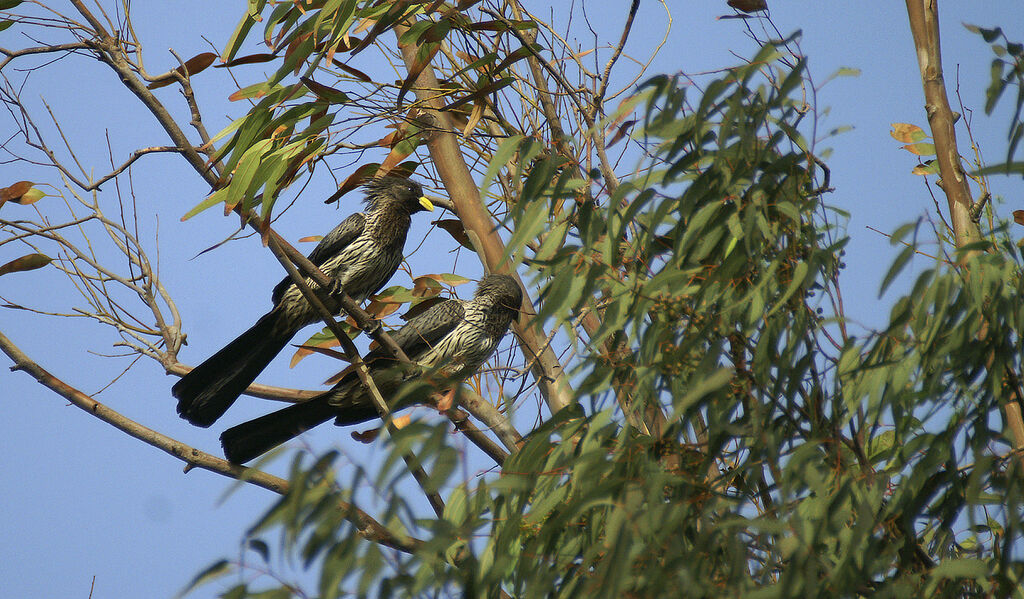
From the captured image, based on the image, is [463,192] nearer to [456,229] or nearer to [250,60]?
[456,229]

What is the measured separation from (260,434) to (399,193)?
138 centimetres

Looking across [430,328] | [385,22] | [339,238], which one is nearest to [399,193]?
[339,238]

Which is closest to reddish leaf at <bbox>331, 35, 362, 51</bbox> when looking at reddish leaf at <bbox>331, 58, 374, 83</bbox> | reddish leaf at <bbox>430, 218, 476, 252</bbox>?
reddish leaf at <bbox>331, 58, 374, 83</bbox>

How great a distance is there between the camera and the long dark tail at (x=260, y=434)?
312 cm

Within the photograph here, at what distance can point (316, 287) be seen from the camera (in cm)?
367

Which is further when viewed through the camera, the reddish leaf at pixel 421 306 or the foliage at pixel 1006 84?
the reddish leaf at pixel 421 306

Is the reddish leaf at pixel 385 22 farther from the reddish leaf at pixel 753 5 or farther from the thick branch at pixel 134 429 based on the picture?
the thick branch at pixel 134 429

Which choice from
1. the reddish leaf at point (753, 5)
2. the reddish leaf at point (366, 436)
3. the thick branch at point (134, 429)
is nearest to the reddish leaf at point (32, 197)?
the thick branch at point (134, 429)

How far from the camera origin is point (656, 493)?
159 centimetres

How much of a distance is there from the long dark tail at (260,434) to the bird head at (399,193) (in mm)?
1089

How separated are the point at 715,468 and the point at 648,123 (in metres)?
0.95

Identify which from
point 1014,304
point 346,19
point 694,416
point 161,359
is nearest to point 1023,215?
point 1014,304

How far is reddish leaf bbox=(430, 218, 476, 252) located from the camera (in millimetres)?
3508

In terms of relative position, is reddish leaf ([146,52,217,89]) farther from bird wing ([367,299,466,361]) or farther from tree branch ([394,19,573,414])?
bird wing ([367,299,466,361])
